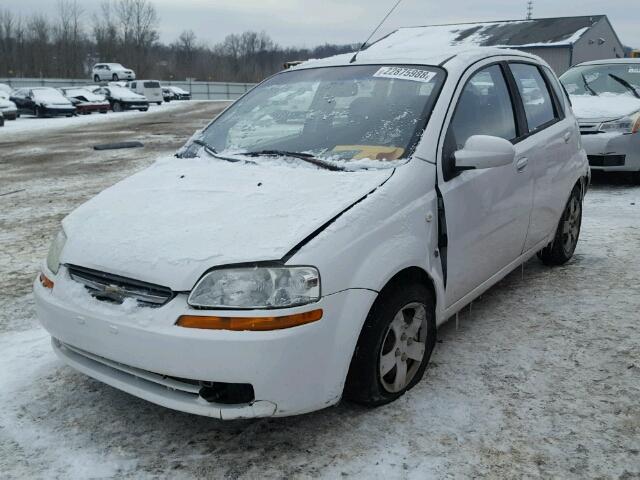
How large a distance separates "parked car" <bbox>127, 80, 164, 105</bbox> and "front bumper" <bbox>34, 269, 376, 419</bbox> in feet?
124

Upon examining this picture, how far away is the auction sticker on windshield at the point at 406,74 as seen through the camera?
330 cm

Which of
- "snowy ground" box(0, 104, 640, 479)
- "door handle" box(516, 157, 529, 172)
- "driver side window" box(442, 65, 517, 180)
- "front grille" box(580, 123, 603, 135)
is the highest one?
"driver side window" box(442, 65, 517, 180)

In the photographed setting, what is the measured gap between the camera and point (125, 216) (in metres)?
2.72

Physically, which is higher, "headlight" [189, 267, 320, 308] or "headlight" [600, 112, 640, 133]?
"headlight" [600, 112, 640, 133]

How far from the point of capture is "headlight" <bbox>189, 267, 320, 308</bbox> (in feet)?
7.33

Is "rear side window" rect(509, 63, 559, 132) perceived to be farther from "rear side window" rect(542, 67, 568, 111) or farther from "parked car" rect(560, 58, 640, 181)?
"parked car" rect(560, 58, 640, 181)

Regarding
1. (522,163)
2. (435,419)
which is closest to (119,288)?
(435,419)

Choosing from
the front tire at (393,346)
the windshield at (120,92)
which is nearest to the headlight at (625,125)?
the front tire at (393,346)

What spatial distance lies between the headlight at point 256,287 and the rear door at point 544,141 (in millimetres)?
2177

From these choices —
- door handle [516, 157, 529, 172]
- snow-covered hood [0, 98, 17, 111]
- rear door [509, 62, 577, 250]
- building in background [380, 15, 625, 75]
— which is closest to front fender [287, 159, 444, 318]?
door handle [516, 157, 529, 172]

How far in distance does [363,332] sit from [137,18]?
84.6 m

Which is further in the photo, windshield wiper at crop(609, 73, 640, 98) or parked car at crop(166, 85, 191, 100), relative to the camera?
parked car at crop(166, 85, 191, 100)

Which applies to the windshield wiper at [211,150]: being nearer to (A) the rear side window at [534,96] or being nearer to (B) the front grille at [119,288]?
(B) the front grille at [119,288]

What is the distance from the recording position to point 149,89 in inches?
1503
